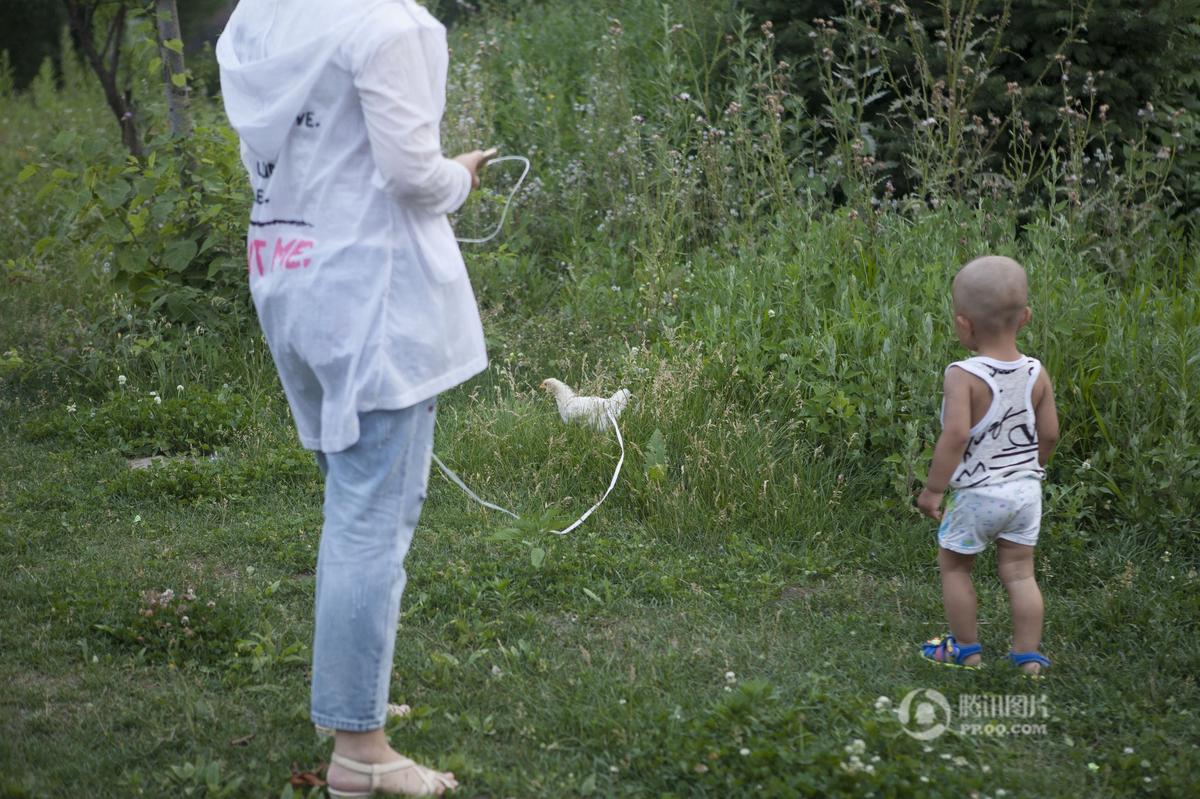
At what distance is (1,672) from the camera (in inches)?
132

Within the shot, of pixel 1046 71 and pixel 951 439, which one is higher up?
pixel 1046 71

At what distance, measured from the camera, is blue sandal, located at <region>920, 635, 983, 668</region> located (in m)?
3.42

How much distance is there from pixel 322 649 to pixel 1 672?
1.33 meters

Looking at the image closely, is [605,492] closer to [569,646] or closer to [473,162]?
[569,646]

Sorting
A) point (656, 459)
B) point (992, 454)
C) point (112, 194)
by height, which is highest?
point (992, 454)

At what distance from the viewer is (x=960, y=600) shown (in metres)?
3.41

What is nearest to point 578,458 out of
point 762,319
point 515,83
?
point 762,319

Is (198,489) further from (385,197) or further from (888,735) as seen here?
(888,735)

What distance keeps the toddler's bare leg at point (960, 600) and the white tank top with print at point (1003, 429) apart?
0.23 metres

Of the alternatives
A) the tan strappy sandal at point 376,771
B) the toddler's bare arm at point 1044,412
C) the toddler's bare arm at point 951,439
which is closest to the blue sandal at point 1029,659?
the toddler's bare arm at point 951,439

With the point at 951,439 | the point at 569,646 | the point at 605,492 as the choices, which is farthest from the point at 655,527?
the point at 951,439

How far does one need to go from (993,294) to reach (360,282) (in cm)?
177

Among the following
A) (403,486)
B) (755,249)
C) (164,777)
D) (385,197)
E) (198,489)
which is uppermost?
(385,197)

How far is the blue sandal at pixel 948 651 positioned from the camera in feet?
11.2
